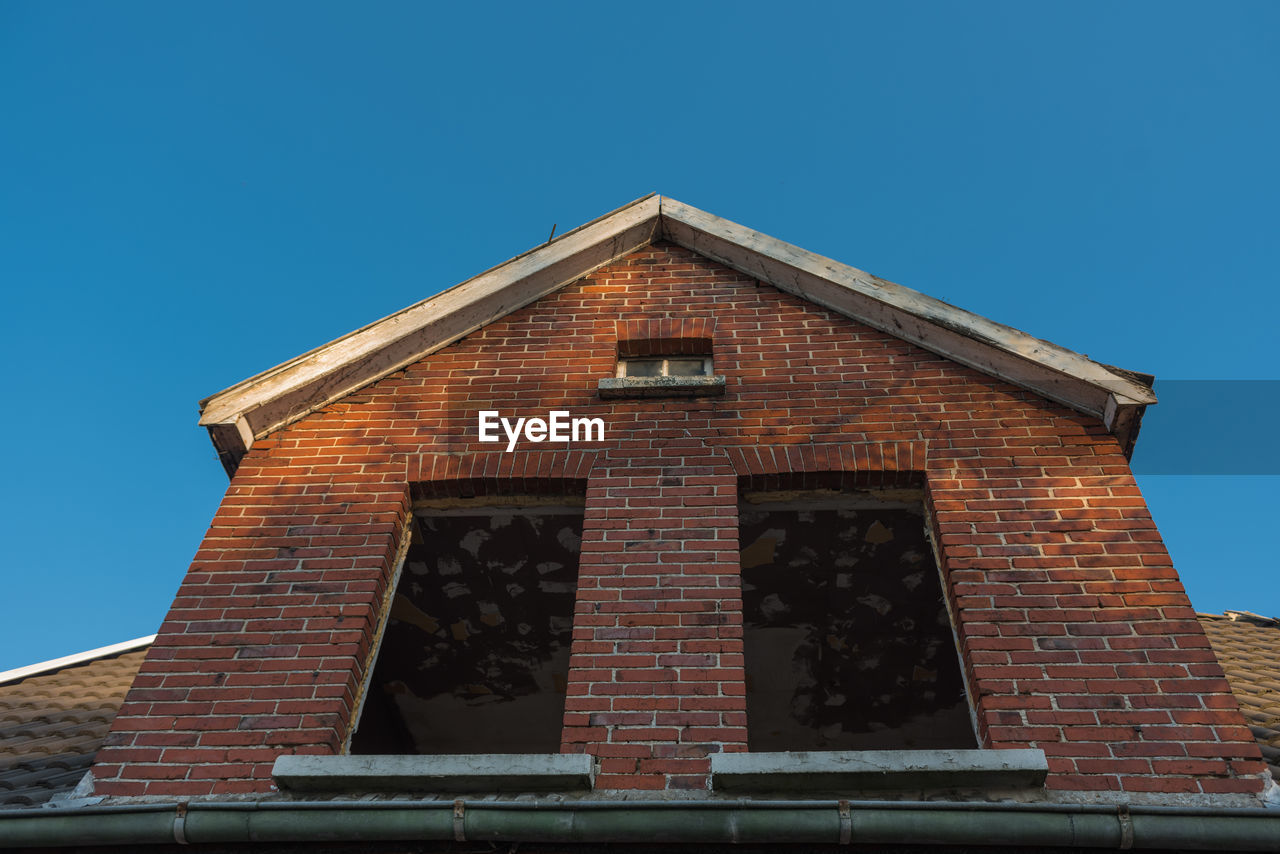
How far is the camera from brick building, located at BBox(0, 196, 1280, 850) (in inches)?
165

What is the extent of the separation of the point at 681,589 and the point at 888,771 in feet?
4.97

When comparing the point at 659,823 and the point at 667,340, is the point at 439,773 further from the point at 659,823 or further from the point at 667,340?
the point at 667,340

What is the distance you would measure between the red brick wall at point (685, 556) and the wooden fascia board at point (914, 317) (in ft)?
0.41

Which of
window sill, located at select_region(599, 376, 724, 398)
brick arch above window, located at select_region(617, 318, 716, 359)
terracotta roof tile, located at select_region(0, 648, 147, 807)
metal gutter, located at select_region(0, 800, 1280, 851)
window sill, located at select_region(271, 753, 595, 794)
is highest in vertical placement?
brick arch above window, located at select_region(617, 318, 716, 359)

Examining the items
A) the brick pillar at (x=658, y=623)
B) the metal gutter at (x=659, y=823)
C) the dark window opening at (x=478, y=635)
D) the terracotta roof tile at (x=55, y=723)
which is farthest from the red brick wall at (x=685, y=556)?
the dark window opening at (x=478, y=635)

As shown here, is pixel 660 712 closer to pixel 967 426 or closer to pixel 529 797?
pixel 529 797

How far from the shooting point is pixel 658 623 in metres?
5.07

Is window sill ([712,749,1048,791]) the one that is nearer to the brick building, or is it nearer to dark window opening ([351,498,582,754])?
the brick building

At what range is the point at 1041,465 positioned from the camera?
577 centimetres

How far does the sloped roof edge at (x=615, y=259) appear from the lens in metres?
6.09

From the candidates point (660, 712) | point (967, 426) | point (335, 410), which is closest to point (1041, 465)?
point (967, 426)

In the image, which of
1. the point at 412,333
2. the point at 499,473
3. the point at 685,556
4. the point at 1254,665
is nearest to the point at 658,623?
the point at 685,556

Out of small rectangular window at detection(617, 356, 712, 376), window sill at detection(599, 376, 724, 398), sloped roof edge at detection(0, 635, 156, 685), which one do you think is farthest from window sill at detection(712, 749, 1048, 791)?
sloped roof edge at detection(0, 635, 156, 685)

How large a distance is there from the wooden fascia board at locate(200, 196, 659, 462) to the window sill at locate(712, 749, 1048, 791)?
386cm
